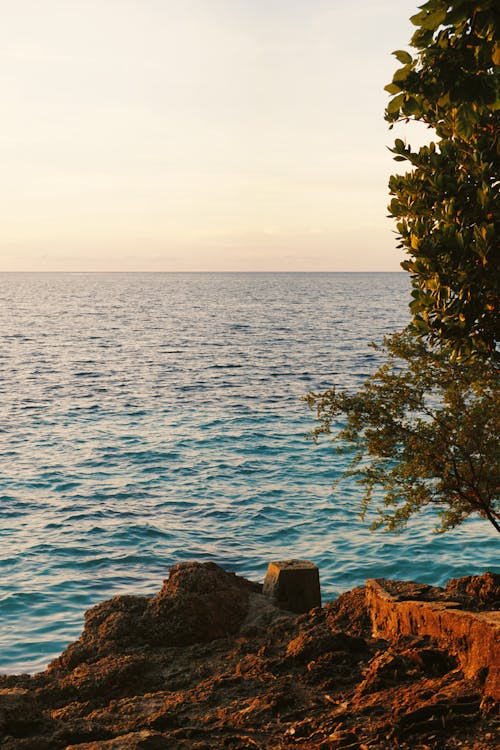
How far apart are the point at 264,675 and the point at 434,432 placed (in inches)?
229

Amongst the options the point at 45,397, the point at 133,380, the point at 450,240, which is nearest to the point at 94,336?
the point at 133,380

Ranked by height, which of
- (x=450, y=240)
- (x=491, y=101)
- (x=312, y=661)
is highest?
(x=491, y=101)

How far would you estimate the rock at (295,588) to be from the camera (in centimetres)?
1516

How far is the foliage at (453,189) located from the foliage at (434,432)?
14.7ft

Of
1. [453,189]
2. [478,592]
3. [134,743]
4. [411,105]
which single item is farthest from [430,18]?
[478,592]

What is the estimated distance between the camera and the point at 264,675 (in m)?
11.1

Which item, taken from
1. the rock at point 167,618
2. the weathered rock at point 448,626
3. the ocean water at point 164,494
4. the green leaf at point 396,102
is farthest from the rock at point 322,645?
the green leaf at point 396,102

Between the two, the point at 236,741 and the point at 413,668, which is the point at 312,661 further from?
the point at 236,741

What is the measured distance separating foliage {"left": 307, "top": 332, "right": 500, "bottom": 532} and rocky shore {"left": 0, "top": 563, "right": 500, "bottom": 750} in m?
1.64

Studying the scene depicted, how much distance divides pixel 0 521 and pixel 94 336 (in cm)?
6621

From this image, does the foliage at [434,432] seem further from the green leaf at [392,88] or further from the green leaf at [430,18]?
the green leaf at [430,18]

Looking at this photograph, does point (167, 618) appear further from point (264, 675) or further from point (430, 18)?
point (430, 18)

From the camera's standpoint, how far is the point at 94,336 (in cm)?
8825

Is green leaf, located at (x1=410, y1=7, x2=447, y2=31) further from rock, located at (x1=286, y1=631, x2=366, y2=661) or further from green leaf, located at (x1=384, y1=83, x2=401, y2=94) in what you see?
rock, located at (x1=286, y1=631, x2=366, y2=661)
